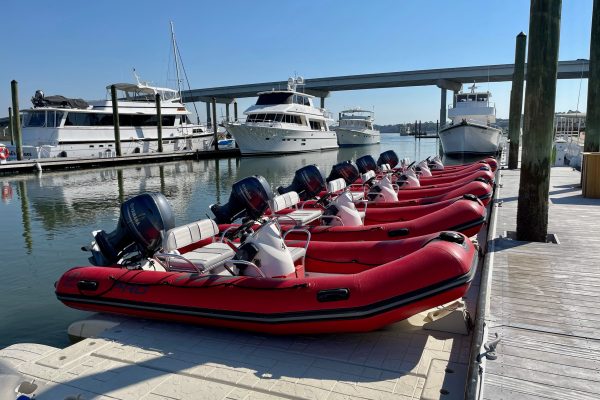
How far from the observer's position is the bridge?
44812 millimetres

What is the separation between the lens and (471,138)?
26.7m

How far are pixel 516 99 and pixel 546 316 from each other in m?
12.9

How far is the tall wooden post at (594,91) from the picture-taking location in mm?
9180

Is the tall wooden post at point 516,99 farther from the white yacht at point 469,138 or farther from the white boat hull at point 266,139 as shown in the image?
the white boat hull at point 266,139

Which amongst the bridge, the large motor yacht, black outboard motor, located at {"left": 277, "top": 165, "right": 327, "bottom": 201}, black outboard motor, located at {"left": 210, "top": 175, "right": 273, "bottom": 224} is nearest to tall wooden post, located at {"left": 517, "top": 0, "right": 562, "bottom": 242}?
black outboard motor, located at {"left": 210, "top": 175, "right": 273, "bottom": 224}

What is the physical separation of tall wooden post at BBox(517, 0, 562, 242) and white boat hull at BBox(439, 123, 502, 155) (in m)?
22.0

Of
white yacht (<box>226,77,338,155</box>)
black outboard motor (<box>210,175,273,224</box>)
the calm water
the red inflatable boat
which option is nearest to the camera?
the red inflatable boat

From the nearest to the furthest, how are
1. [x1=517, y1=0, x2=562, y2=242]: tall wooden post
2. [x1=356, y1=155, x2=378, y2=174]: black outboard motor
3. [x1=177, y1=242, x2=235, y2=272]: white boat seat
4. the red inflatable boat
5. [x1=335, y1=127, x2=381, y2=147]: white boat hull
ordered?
the red inflatable boat, [x1=177, y1=242, x2=235, y2=272]: white boat seat, [x1=517, y1=0, x2=562, y2=242]: tall wooden post, [x1=356, y1=155, x2=378, y2=174]: black outboard motor, [x1=335, y1=127, x2=381, y2=147]: white boat hull

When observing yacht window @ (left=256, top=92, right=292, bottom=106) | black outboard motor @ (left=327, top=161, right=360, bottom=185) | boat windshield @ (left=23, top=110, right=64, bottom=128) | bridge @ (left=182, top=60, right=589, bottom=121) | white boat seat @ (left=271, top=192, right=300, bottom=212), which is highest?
bridge @ (left=182, top=60, right=589, bottom=121)

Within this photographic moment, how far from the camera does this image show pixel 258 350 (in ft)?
12.6

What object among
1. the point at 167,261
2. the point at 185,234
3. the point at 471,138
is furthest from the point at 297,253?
the point at 471,138

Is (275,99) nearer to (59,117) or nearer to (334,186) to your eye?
(59,117)

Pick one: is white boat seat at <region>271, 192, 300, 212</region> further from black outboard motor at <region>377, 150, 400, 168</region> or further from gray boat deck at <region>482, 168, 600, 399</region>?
black outboard motor at <region>377, 150, 400, 168</region>

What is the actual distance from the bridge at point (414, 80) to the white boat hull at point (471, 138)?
62.3 feet
